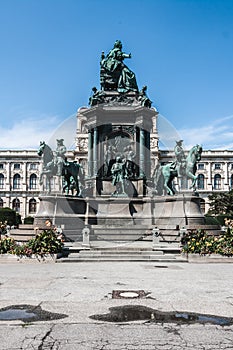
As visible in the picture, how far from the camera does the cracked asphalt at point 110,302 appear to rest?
18.3 feet

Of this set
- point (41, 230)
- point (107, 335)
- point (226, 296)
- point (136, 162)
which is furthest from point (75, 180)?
point (107, 335)

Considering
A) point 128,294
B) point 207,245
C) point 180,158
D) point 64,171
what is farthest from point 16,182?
point 128,294

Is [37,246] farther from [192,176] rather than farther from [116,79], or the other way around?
[116,79]

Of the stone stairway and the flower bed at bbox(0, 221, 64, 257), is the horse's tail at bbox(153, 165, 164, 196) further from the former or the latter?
the flower bed at bbox(0, 221, 64, 257)

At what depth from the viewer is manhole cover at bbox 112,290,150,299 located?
28.7 ft

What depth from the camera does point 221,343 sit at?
5.52 m

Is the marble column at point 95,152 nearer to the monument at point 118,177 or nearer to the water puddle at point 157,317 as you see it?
the monument at point 118,177

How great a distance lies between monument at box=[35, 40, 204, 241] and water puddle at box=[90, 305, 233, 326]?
15648 millimetres

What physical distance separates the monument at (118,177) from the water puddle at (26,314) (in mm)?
15547

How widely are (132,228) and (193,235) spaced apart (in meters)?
7.62

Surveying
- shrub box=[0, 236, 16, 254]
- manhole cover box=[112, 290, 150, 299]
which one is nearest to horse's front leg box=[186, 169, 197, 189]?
shrub box=[0, 236, 16, 254]

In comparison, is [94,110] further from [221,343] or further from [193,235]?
[221,343]

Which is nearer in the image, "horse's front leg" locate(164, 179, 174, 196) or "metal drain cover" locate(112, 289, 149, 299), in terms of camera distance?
"metal drain cover" locate(112, 289, 149, 299)

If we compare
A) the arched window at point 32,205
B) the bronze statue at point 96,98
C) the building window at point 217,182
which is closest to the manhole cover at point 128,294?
the bronze statue at point 96,98
